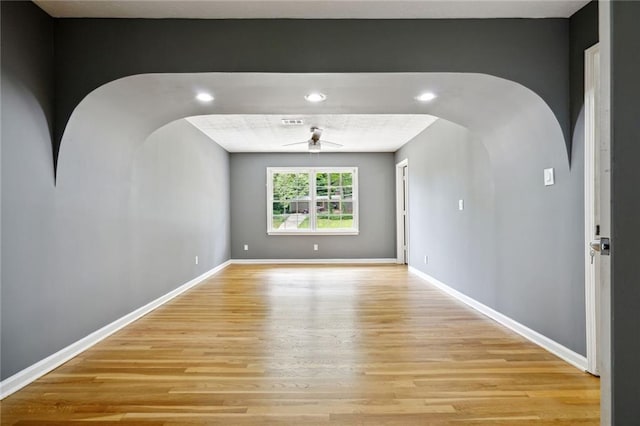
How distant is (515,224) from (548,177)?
2.01ft

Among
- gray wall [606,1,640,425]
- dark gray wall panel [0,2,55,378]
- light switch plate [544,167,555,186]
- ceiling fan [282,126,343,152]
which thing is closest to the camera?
gray wall [606,1,640,425]

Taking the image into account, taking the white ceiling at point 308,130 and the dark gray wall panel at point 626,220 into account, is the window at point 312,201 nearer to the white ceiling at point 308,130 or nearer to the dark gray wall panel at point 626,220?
the white ceiling at point 308,130

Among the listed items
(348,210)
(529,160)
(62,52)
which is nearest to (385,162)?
Result: (348,210)

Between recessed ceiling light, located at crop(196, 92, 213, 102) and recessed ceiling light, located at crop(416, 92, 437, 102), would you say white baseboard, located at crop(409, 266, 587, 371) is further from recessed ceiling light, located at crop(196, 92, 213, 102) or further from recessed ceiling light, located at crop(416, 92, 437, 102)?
recessed ceiling light, located at crop(196, 92, 213, 102)

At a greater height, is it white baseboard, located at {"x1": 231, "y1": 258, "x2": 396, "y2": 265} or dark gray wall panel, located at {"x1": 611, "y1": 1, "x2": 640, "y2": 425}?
dark gray wall panel, located at {"x1": 611, "y1": 1, "x2": 640, "y2": 425}

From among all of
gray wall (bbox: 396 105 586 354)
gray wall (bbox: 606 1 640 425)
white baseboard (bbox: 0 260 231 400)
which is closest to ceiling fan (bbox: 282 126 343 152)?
gray wall (bbox: 396 105 586 354)

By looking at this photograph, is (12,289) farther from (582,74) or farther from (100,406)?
(582,74)

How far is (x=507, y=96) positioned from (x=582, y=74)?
0.47 m

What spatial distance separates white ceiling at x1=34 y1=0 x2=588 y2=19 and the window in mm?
5480

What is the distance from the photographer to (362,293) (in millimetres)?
4863

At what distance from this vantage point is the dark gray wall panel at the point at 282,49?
258 cm

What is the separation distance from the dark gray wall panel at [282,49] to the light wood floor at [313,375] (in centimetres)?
160

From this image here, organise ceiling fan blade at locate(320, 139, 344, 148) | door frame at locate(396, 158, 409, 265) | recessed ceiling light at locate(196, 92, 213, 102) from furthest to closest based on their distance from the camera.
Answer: door frame at locate(396, 158, 409, 265), ceiling fan blade at locate(320, 139, 344, 148), recessed ceiling light at locate(196, 92, 213, 102)

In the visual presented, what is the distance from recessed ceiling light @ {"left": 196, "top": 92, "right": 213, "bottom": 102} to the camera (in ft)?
9.78
